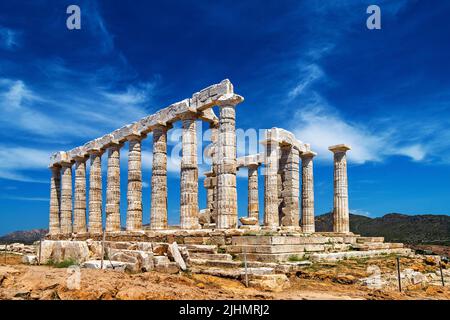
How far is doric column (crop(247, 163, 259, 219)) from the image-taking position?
30.6 metres

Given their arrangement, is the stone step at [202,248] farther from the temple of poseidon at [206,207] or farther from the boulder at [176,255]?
the boulder at [176,255]

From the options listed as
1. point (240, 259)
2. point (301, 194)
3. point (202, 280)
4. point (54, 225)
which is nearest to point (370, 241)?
point (301, 194)

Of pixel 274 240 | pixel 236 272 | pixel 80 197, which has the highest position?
pixel 80 197

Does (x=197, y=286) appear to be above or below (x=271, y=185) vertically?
below

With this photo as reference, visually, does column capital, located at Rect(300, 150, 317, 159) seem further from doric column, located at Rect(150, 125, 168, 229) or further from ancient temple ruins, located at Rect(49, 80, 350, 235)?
doric column, located at Rect(150, 125, 168, 229)

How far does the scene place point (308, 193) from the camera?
29.4 metres

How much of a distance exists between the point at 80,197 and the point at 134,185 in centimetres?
800

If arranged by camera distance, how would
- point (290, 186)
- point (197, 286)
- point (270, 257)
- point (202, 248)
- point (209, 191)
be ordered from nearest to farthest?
point (197, 286), point (270, 257), point (202, 248), point (290, 186), point (209, 191)

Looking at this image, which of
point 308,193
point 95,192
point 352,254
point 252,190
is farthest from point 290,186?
point 95,192

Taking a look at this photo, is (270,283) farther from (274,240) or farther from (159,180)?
(159,180)

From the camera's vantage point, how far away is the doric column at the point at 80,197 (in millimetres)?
31547

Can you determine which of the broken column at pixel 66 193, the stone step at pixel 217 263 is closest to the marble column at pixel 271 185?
the stone step at pixel 217 263

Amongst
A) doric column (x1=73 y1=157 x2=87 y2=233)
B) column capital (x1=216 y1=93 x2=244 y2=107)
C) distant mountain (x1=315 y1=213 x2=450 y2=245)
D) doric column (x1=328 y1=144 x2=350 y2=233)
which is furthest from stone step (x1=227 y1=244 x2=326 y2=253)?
distant mountain (x1=315 y1=213 x2=450 y2=245)
